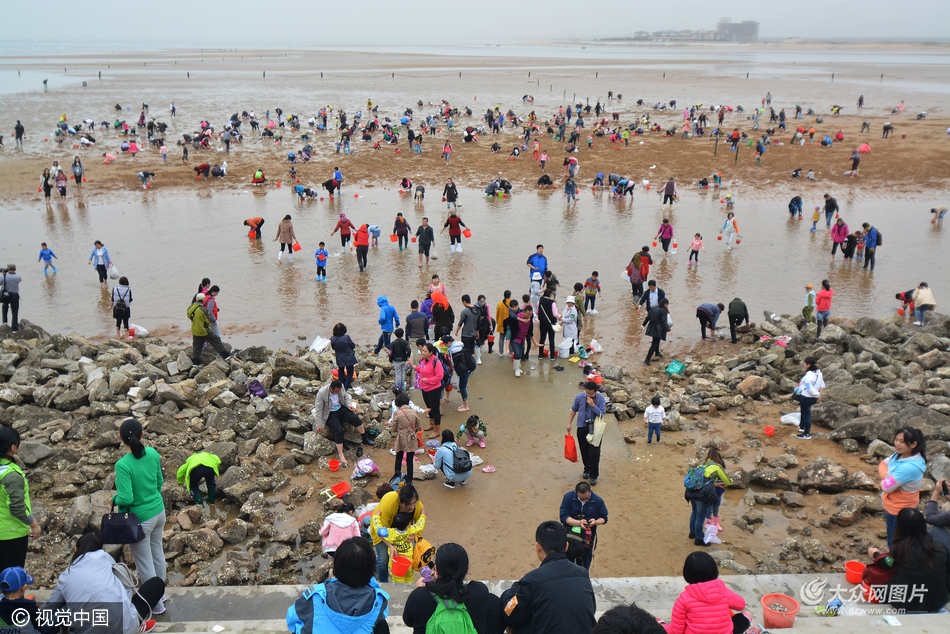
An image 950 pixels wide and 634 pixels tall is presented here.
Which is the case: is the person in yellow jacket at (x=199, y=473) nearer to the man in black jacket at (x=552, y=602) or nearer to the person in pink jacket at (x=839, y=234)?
the man in black jacket at (x=552, y=602)

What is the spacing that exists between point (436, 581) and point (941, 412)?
28.8 feet

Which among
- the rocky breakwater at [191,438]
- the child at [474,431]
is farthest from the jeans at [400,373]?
the child at [474,431]

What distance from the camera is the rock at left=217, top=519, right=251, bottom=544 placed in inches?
267

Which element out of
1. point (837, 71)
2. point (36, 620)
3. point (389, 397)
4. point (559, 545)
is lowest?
point (389, 397)

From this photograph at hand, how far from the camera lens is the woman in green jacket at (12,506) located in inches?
193

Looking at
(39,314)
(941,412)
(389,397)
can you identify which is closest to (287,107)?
(39,314)

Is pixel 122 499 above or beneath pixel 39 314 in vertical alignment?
above

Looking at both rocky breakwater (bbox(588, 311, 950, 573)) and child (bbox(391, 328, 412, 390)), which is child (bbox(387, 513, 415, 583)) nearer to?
rocky breakwater (bbox(588, 311, 950, 573))

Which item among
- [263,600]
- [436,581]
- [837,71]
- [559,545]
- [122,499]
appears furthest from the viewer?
[837,71]

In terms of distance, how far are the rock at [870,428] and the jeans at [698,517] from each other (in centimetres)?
354

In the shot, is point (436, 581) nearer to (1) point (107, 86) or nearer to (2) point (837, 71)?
(1) point (107, 86)

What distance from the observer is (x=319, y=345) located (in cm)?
1227

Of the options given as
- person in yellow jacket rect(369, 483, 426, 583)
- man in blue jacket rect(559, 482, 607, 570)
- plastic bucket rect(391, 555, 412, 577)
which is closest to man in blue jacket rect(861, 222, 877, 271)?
man in blue jacket rect(559, 482, 607, 570)

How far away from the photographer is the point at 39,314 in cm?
1395
